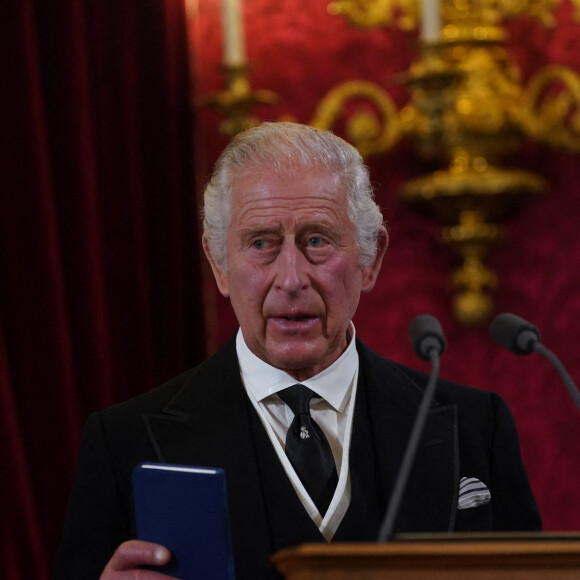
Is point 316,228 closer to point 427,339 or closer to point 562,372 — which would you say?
point 427,339

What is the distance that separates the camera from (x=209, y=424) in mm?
1695

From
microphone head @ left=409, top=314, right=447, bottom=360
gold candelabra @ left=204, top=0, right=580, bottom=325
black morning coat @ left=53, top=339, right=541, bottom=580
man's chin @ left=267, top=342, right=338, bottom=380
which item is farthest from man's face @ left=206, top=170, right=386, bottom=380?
gold candelabra @ left=204, top=0, right=580, bottom=325

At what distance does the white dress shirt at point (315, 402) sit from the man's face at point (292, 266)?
0.02 metres

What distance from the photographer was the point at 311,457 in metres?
1.67

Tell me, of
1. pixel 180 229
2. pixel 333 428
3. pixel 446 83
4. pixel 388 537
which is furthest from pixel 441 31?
pixel 388 537

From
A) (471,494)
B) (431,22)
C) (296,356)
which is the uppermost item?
(431,22)

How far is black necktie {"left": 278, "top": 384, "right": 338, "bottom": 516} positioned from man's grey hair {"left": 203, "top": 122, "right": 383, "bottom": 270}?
259mm

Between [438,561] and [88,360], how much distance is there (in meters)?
1.59

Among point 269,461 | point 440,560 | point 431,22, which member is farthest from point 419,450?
point 431,22

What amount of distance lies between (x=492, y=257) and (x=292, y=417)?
46.6 inches

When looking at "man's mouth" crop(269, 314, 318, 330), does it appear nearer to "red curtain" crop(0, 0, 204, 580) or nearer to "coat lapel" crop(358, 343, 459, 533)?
"coat lapel" crop(358, 343, 459, 533)

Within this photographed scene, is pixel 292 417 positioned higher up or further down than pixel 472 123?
further down

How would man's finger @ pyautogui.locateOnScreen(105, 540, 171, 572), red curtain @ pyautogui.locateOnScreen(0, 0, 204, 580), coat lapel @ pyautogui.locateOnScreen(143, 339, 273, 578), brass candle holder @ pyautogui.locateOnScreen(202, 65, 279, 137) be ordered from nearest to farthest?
man's finger @ pyautogui.locateOnScreen(105, 540, 171, 572) → coat lapel @ pyautogui.locateOnScreen(143, 339, 273, 578) → red curtain @ pyautogui.locateOnScreen(0, 0, 204, 580) → brass candle holder @ pyautogui.locateOnScreen(202, 65, 279, 137)

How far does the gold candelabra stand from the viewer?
2623mm
